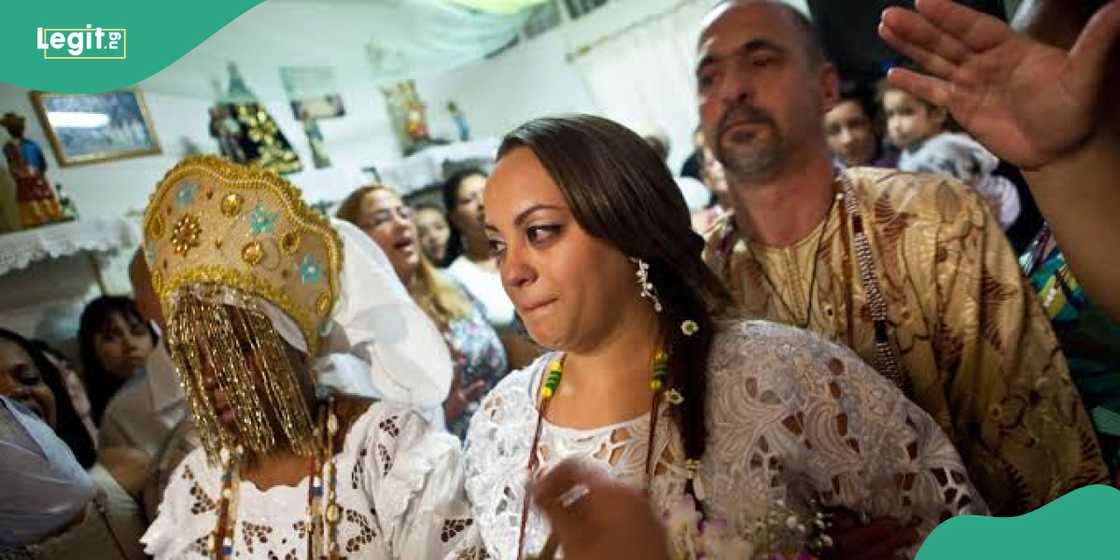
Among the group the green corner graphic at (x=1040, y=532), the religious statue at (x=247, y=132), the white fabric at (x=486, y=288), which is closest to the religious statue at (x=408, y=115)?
the religious statue at (x=247, y=132)

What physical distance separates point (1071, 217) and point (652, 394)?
0.37 metres

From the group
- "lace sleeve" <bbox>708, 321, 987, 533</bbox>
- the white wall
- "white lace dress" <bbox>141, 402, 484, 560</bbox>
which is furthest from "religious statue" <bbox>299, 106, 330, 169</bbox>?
"lace sleeve" <bbox>708, 321, 987, 533</bbox>

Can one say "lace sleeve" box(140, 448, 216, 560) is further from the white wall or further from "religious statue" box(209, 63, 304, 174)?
"religious statue" box(209, 63, 304, 174)

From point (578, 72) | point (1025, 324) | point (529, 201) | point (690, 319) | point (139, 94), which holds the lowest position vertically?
point (1025, 324)

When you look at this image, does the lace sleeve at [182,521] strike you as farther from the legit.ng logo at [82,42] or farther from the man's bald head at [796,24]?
the man's bald head at [796,24]

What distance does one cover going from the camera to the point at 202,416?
0.91 metres

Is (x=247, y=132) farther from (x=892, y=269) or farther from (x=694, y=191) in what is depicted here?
(x=892, y=269)

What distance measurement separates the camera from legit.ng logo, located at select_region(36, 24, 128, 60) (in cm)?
85

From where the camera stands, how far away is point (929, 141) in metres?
1.18

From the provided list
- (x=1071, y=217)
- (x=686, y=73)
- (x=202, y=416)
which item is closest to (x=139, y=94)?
(x=202, y=416)

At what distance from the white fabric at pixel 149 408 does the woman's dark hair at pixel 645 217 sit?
1.76ft

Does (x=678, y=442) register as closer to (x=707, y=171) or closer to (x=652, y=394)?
(x=652, y=394)

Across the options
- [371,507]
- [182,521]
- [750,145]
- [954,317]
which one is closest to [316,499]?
[371,507]

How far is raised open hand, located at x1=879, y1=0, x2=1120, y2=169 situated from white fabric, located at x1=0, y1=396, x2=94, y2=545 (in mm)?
912
